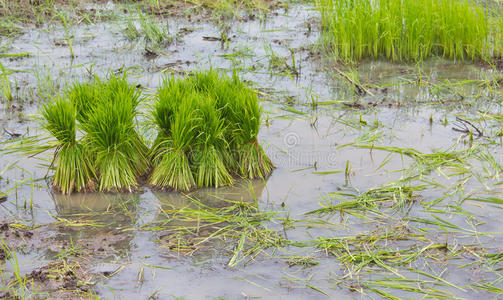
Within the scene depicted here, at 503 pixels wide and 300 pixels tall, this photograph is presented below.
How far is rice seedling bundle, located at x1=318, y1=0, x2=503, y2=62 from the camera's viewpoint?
21.1 feet

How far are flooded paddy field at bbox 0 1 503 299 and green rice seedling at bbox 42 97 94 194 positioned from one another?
0.31 ft

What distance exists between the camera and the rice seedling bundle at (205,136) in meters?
4.07

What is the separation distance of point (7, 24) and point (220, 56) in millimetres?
2853

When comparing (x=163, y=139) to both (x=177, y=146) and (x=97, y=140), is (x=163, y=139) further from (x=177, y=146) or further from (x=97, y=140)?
(x=97, y=140)

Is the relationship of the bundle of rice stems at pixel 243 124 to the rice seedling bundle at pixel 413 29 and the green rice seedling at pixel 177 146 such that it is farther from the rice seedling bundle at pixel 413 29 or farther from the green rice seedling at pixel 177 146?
the rice seedling bundle at pixel 413 29

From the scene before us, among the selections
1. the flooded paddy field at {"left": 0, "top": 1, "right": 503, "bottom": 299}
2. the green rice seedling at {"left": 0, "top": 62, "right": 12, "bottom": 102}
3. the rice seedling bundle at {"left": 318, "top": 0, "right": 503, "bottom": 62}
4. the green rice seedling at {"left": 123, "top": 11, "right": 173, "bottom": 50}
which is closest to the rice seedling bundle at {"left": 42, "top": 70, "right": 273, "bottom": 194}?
the flooded paddy field at {"left": 0, "top": 1, "right": 503, "bottom": 299}

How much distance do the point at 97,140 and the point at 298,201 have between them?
1.41 m

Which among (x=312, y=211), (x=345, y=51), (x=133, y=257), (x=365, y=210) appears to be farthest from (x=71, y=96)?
(x=345, y=51)

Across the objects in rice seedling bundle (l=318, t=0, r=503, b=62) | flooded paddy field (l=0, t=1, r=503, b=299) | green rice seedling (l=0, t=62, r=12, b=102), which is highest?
rice seedling bundle (l=318, t=0, r=503, b=62)

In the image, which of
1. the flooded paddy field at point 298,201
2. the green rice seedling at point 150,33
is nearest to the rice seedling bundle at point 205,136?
the flooded paddy field at point 298,201

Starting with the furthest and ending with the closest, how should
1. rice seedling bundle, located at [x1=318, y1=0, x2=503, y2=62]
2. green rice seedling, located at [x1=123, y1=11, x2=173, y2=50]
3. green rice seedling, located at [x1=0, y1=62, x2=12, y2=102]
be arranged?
green rice seedling, located at [x1=123, y1=11, x2=173, y2=50] → rice seedling bundle, located at [x1=318, y1=0, x2=503, y2=62] → green rice seedling, located at [x1=0, y1=62, x2=12, y2=102]

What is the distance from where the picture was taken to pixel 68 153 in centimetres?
413

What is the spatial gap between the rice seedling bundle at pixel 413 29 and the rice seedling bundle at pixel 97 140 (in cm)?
308

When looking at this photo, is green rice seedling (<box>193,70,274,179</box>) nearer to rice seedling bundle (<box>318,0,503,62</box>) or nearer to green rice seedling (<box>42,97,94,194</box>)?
green rice seedling (<box>42,97,94,194</box>)
